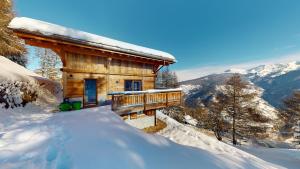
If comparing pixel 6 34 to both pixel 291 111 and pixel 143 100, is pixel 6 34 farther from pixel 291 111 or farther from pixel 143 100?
pixel 291 111

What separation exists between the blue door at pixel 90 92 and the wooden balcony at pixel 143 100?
327 cm

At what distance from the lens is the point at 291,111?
23188mm

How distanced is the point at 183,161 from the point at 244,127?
20.7m

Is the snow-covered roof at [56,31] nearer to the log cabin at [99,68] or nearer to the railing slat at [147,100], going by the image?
the log cabin at [99,68]

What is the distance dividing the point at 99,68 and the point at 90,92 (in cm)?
188

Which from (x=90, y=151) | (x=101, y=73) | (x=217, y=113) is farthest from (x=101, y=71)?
(x=217, y=113)

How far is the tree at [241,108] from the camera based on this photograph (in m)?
20.5

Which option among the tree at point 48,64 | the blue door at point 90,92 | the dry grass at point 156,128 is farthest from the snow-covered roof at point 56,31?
the tree at point 48,64

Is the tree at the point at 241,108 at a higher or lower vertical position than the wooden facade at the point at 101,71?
lower

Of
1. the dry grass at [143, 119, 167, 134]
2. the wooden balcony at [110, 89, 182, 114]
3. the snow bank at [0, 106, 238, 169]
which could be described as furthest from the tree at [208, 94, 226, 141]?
the snow bank at [0, 106, 238, 169]

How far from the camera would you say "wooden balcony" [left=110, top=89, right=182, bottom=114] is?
9.54 metres

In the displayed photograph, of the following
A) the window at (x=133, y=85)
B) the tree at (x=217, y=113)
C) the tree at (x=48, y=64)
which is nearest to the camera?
the window at (x=133, y=85)

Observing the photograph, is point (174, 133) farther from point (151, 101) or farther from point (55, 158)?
point (55, 158)

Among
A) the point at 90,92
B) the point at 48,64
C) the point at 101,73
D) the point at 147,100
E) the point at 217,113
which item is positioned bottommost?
the point at 217,113
